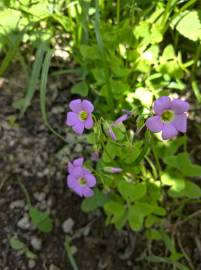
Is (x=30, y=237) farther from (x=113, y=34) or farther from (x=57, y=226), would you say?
(x=113, y=34)

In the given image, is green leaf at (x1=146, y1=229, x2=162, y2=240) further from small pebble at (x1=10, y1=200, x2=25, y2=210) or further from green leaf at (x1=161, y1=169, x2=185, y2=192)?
small pebble at (x1=10, y1=200, x2=25, y2=210)

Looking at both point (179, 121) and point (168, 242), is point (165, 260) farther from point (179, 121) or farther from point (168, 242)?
point (179, 121)

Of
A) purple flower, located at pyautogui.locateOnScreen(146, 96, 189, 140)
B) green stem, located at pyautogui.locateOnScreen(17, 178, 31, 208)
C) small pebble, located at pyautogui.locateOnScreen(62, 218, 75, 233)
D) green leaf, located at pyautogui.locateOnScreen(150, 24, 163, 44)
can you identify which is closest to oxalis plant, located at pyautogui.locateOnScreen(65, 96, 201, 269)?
purple flower, located at pyautogui.locateOnScreen(146, 96, 189, 140)

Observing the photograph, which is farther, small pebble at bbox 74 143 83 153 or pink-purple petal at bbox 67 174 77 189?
small pebble at bbox 74 143 83 153

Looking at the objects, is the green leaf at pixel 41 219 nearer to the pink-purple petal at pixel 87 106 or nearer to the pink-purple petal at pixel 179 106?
the pink-purple petal at pixel 87 106

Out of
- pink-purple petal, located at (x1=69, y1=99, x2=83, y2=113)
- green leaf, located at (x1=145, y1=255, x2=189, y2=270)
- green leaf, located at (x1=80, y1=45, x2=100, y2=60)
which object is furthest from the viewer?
green leaf, located at (x1=80, y1=45, x2=100, y2=60)

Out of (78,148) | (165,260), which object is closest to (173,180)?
(165,260)

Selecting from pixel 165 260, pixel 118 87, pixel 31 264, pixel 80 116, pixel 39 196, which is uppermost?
pixel 118 87
